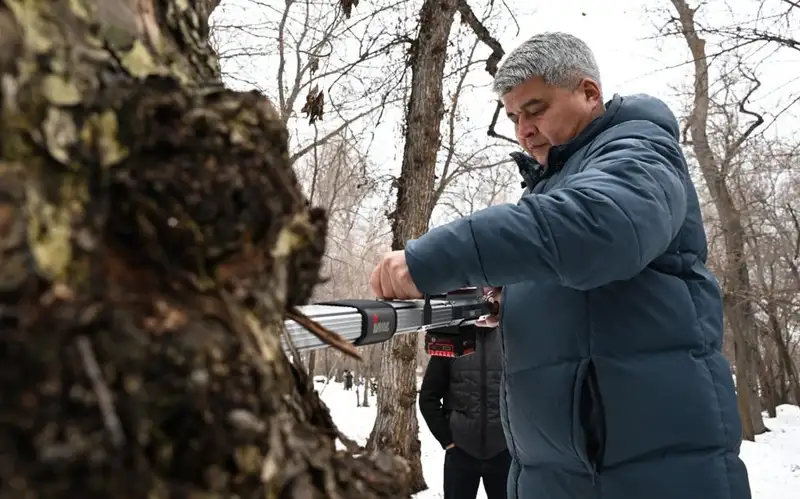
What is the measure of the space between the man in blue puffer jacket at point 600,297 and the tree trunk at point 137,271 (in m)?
0.57

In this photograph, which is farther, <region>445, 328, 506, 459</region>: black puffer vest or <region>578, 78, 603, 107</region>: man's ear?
<region>445, 328, 506, 459</region>: black puffer vest

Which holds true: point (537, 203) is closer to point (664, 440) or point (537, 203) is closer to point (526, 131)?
point (664, 440)

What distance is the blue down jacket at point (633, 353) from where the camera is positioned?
3.68 ft

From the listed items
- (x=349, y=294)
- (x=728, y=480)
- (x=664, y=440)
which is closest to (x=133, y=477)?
(x=664, y=440)

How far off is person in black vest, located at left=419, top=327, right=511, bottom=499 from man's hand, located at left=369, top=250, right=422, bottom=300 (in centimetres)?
250

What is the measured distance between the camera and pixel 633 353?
4.28 feet

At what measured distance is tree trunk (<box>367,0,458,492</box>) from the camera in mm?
4523

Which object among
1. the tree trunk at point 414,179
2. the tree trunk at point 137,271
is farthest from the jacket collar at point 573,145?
the tree trunk at point 414,179

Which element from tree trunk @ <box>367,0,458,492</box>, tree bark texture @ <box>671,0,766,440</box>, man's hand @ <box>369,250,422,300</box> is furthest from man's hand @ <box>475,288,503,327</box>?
tree bark texture @ <box>671,0,766,440</box>

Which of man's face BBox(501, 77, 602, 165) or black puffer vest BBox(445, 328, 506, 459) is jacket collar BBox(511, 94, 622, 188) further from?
black puffer vest BBox(445, 328, 506, 459)

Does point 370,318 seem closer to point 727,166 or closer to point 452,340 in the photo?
point 452,340

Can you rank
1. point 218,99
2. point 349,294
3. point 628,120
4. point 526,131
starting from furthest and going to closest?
point 349,294 → point 526,131 → point 628,120 → point 218,99

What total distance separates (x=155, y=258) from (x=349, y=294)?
14.8 metres

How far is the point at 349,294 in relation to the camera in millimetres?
15133
